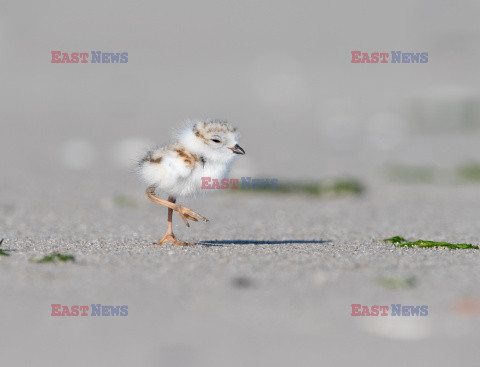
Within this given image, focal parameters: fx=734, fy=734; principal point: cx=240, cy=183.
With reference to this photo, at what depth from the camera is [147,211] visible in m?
9.44

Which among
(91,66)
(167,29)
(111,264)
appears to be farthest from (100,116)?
(111,264)

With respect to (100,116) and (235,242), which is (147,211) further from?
(100,116)

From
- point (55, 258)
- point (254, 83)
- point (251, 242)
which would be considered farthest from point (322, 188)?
point (254, 83)

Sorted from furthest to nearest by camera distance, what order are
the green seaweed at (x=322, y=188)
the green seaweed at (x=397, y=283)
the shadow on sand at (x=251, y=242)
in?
1. the green seaweed at (x=322, y=188)
2. the shadow on sand at (x=251, y=242)
3. the green seaweed at (x=397, y=283)

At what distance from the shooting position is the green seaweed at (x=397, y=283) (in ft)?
15.3

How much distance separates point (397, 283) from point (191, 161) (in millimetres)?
2248

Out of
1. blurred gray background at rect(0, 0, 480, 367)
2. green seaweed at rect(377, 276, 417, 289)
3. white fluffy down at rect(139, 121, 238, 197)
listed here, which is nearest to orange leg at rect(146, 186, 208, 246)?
white fluffy down at rect(139, 121, 238, 197)

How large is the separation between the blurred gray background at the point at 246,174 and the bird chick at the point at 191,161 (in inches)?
18.1

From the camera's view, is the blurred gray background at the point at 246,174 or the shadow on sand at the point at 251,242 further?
the shadow on sand at the point at 251,242

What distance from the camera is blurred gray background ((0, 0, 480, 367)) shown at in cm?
400

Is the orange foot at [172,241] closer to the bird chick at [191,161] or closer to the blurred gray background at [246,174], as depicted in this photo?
the bird chick at [191,161]

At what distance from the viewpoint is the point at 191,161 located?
623 centimetres

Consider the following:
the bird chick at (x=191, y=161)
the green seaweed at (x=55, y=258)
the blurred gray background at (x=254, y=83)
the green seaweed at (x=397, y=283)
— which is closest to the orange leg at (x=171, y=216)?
the bird chick at (x=191, y=161)

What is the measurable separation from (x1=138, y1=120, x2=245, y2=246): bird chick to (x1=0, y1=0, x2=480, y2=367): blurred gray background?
46 cm
